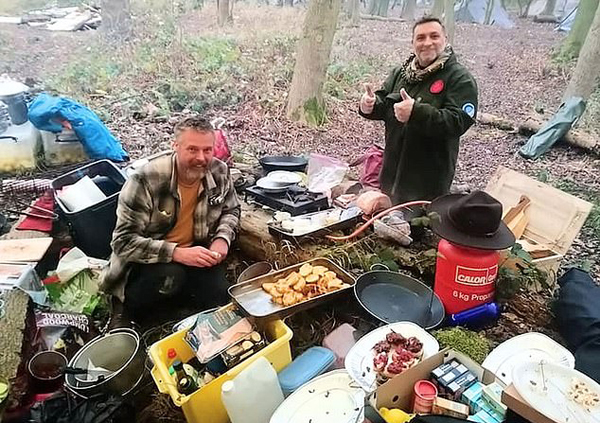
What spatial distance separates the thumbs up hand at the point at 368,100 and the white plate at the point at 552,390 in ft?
4.41

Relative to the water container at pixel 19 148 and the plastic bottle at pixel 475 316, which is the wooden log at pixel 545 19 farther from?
the water container at pixel 19 148

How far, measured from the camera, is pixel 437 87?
2.13m

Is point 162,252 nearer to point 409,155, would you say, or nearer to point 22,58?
point 409,155

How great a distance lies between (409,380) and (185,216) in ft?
3.45

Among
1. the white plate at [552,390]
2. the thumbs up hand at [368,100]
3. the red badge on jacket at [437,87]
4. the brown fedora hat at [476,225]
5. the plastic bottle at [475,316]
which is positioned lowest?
the plastic bottle at [475,316]

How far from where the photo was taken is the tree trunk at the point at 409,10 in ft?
14.0

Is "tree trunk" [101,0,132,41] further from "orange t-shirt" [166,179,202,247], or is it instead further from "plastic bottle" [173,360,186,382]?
"plastic bottle" [173,360,186,382]

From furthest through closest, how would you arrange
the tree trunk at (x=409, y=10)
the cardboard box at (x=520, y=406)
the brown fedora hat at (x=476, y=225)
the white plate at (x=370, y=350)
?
1. the tree trunk at (x=409, y=10)
2. the brown fedora hat at (x=476, y=225)
3. the white plate at (x=370, y=350)
4. the cardboard box at (x=520, y=406)

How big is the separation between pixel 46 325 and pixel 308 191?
1.26 metres

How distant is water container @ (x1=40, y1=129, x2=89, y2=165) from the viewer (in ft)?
9.88

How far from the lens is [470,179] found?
3.23 metres

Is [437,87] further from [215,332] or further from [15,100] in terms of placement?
[15,100]

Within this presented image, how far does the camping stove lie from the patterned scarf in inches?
26.4

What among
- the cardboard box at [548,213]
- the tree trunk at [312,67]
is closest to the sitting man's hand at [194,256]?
the cardboard box at [548,213]
